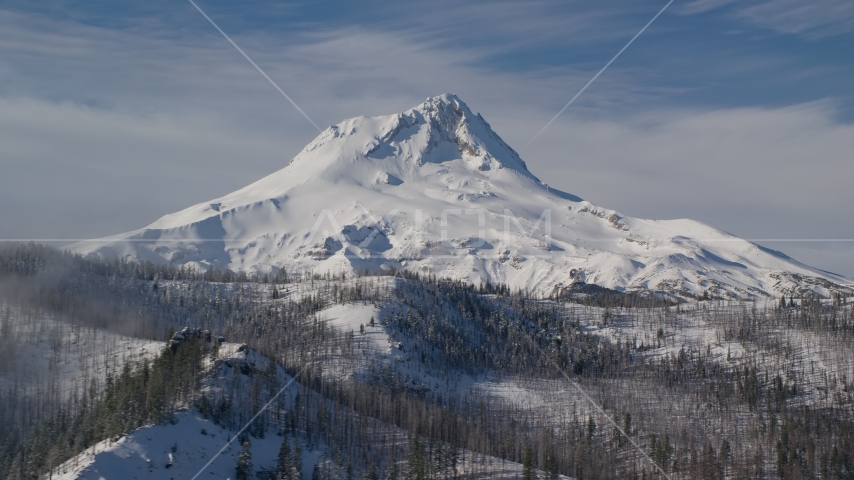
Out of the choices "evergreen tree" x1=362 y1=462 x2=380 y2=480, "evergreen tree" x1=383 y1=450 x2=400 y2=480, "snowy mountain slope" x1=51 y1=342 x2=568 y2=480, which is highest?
"snowy mountain slope" x1=51 y1=342 x2=568 y2=480

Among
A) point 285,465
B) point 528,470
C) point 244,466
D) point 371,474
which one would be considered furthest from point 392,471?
point 244,466

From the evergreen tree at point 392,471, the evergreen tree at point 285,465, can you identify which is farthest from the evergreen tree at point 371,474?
the evergreen tree at point 285,465

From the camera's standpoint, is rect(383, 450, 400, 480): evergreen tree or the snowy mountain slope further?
rect(383, 450, 400, 480): evergreen tree

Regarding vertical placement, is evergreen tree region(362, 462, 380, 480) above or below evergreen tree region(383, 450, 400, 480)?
above

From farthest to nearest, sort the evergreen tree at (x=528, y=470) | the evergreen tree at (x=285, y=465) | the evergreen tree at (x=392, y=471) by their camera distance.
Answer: the evergreen tree at (x=528, y=470), the evergreen tree at (x=392, y=471), the evergreen tree at (x=285, y=465)

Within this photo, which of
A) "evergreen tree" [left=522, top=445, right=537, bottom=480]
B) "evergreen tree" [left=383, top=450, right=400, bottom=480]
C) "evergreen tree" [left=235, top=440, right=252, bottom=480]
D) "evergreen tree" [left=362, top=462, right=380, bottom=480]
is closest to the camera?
"evergreen tree" [left=235, top=440, right=252, bottom=480]

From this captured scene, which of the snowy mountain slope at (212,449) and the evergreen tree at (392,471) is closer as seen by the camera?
the snowy mountain slope at (212,449)

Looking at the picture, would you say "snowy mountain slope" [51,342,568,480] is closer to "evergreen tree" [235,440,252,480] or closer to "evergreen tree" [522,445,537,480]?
"evergreen tree" [235,440,252,480]

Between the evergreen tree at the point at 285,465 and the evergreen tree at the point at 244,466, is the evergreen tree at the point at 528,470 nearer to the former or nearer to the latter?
the evergreen tree at the point at 285,465

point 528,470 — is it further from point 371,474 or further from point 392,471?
point 371,474

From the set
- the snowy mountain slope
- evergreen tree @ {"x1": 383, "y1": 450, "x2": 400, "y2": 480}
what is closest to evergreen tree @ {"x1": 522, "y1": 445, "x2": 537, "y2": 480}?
the snowy mountain slope

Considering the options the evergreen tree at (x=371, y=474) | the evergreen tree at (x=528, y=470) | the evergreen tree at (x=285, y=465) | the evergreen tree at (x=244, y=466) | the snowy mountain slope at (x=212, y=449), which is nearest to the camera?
the snowy mountain slope at (x=212, y=449)
